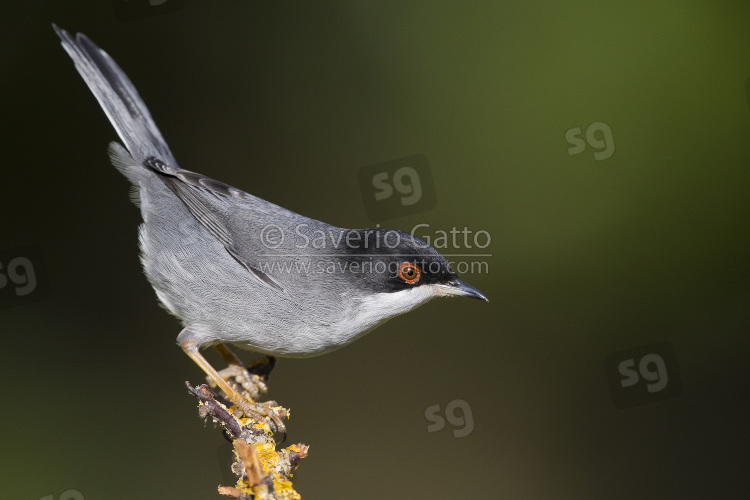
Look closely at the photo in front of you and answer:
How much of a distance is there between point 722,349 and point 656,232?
103 centimetres

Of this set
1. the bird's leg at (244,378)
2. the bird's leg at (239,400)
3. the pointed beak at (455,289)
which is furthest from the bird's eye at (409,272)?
the bird's leg at (244,378)

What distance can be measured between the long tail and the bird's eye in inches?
71.8

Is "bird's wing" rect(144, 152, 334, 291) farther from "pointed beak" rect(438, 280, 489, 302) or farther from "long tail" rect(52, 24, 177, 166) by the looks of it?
"pointed beak" rect(438, 280, 489, 302)

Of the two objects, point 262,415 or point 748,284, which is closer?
point 262,415

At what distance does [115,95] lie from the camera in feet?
13.2

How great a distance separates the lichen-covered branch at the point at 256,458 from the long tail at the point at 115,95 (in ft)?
6.61

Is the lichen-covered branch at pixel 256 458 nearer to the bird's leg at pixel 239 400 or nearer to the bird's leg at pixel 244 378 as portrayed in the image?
the bird's leg at pixel 239 400

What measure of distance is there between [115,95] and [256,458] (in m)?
2.82

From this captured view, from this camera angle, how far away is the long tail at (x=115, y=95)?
3.98 m

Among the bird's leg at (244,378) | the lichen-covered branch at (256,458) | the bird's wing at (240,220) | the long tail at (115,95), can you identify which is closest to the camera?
the lichen-covered branch at (256,458)

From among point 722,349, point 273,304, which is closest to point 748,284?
point 722,349

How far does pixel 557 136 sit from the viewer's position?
5016mm

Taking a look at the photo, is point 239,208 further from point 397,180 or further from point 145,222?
point 397,180

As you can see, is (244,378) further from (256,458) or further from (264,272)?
(256,458)
